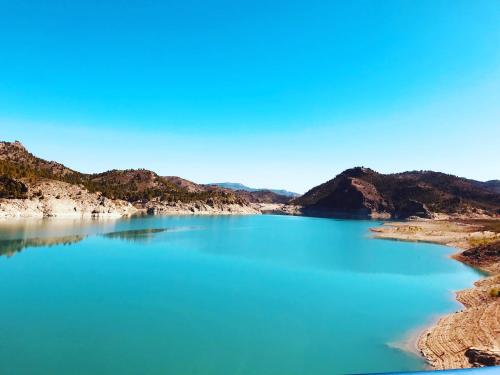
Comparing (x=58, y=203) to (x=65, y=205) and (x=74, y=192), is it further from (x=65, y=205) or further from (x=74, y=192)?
(x=74, y=192)

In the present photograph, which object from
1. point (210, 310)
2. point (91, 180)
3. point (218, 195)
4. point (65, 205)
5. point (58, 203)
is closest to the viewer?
point (210, 310)

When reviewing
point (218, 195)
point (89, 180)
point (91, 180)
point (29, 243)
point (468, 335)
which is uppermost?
point (91, 180)

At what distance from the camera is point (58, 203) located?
3701 inches

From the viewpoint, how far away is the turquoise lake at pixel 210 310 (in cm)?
1536

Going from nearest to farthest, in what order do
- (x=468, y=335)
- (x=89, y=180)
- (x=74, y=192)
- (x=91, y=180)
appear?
(x=468, y=335), (x=74, y=192), (x=89, y=180), (x=91, y=180)

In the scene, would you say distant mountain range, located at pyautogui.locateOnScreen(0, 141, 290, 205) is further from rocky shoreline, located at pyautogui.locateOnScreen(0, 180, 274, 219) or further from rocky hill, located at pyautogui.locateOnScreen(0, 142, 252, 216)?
rocky shoreline, located at pyautogui.locateOnScreen(0, 180, 274, 219)

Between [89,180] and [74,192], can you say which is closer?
[74,192]

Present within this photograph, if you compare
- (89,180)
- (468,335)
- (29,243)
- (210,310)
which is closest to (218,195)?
(89,180)

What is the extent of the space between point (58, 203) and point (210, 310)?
84909mm

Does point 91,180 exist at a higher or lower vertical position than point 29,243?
higher

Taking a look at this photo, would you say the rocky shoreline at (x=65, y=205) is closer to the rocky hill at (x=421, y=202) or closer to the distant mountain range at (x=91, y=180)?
the distant mountain range at (x=91, y=180)

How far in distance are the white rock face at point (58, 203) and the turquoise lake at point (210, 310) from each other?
4305cm

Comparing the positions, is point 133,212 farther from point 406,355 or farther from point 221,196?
point 406,355

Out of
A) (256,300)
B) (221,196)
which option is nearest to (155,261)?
(256,300)
